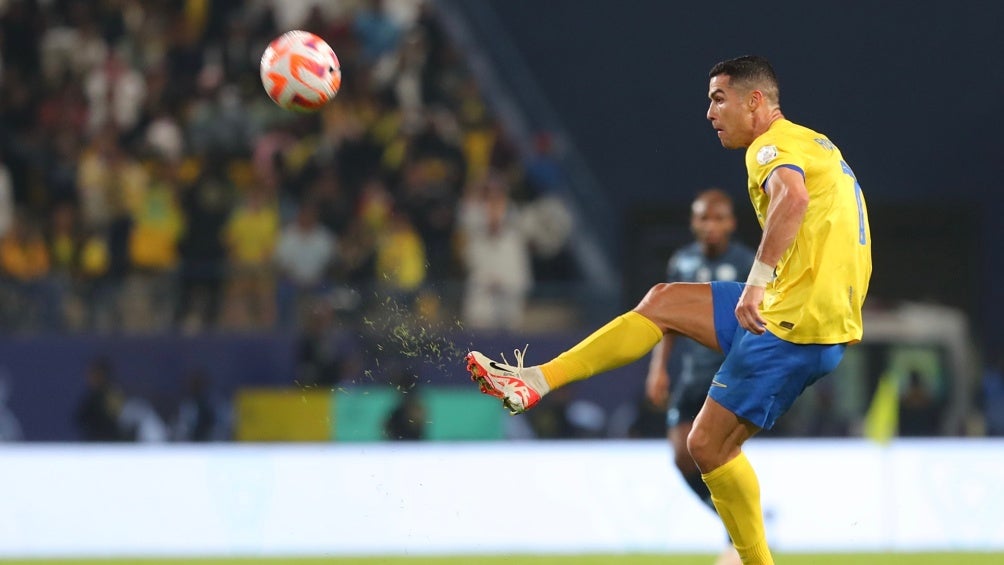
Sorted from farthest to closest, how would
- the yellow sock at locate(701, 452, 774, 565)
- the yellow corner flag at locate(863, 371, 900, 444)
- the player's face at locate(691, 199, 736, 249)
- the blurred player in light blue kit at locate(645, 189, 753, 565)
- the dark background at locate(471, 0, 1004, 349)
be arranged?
the dark background at locate(471, 0, 1004, 349)
the yellow corner flag at locate(863, 371, 900, 444)
the player's face at locate(691, 199, 736, 249)
the blurred player in light blue kit at locate(645, 189, 753, 565)
the yellow sock at locate(701, 452, 774, 565)

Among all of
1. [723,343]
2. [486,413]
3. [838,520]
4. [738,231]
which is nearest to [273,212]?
[486,413]

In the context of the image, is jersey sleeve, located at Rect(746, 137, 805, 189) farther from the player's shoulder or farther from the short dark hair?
the short dark hair

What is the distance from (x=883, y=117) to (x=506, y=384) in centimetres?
1136

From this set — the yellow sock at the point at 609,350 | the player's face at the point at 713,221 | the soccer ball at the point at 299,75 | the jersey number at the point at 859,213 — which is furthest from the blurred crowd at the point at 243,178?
the jersey number at the point at 859,213

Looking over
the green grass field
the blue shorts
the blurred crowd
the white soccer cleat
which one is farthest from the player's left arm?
the blurred crowd

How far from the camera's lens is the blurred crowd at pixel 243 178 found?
12.9m

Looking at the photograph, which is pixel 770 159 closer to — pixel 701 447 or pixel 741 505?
pixel 701 447

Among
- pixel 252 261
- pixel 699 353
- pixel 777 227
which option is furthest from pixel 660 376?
pixel 252 261

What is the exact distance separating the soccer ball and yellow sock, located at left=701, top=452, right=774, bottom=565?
8.38 ft

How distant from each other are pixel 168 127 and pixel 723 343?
968 centimetres

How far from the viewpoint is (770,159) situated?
5.62 metres

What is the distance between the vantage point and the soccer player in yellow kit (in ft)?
18.7

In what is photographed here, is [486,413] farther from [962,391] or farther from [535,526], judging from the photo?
[962,391]

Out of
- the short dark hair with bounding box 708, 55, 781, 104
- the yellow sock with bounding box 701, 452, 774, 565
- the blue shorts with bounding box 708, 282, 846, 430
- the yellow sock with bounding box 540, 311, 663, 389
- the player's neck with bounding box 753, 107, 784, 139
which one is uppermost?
the short dark hair with bounding box 708, 55, 781, 104
